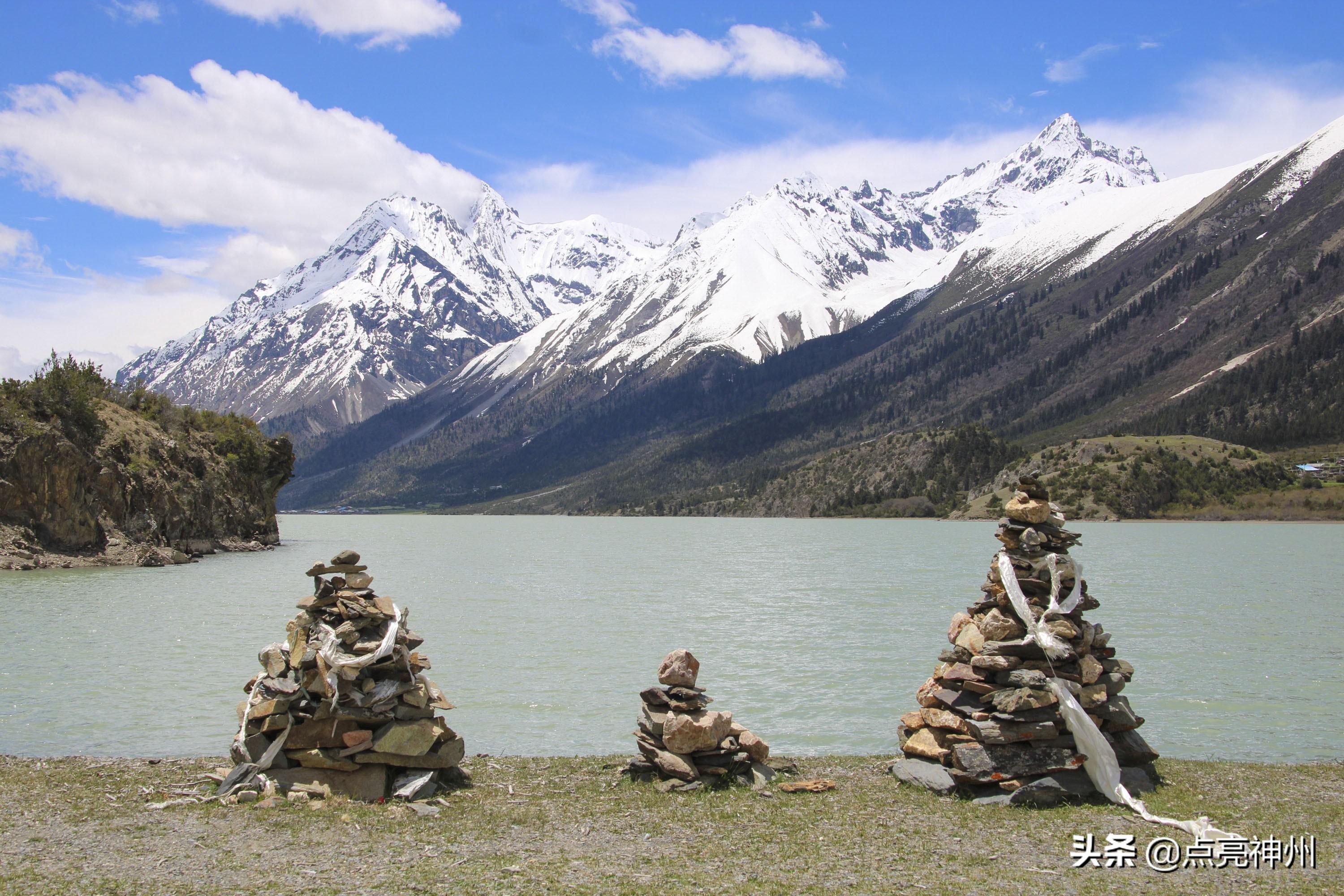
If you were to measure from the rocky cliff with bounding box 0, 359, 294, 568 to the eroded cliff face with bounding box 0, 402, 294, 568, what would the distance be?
93 millimetres

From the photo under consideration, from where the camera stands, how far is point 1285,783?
19109mm

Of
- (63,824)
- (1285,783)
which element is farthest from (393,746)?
(1285,783)

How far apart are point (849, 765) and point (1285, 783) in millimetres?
8695

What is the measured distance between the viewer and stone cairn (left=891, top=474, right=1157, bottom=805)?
17828 millimetres

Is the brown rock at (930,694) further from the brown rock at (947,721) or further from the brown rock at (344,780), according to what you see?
the brown rock at (344,780)

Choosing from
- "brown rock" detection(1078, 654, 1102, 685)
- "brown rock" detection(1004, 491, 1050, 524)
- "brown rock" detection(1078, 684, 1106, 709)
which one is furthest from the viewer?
"brown rock" detection(1004, 491, 1050, 524)

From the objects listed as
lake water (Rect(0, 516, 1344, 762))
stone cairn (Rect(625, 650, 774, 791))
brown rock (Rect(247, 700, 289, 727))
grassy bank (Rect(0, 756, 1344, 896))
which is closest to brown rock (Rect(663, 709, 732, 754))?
stone cairn (Rect(625, 650, 774, 791))

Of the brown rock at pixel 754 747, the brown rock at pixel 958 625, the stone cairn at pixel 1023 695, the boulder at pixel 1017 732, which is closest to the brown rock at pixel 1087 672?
the stone cairn at pixel 1023 695

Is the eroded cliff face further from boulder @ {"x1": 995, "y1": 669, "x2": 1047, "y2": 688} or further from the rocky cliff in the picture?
boulder @ {"x1": 995, "y1": 669, "x2": 1047, "y2": 688}

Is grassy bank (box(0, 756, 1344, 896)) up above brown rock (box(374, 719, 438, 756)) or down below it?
below

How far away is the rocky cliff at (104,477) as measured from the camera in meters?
70.5

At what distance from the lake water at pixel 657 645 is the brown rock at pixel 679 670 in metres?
5.40

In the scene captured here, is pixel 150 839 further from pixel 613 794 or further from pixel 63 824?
pixel 613 794

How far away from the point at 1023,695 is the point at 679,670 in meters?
6.61
